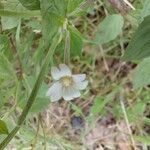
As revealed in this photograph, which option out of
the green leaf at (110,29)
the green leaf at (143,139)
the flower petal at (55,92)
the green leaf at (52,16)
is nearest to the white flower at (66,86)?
the flower petal at (55,92)

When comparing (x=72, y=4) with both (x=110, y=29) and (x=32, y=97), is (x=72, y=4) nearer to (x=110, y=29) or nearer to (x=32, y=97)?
(x=32, y=97)

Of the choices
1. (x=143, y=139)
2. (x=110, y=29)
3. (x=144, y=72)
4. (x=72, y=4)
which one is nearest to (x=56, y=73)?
(x=72, y=4)

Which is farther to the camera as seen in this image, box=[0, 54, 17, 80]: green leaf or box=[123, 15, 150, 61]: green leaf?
box=[0, 54, 17, 80]: green leaf

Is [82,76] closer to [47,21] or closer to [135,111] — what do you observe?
[47,21]

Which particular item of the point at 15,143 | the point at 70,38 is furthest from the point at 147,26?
the point at 15,143

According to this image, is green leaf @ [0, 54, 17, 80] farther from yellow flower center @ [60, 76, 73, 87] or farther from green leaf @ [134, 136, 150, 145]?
green leaf @ [134, 136, 150, 145]

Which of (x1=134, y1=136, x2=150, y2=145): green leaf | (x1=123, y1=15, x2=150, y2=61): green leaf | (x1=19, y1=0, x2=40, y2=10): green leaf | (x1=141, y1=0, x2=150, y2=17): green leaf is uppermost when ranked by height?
(x1=19, y1=0, x2=40, y2=10): green leaf

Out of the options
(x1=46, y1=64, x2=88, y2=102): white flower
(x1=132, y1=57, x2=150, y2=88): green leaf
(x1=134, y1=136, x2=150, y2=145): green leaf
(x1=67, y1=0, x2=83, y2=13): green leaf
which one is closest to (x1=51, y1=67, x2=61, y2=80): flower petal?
(x1=46, y1=64, x2=88, y2=102): white flower

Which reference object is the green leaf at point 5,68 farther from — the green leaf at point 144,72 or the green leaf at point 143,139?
the green leaf at point 143,139
